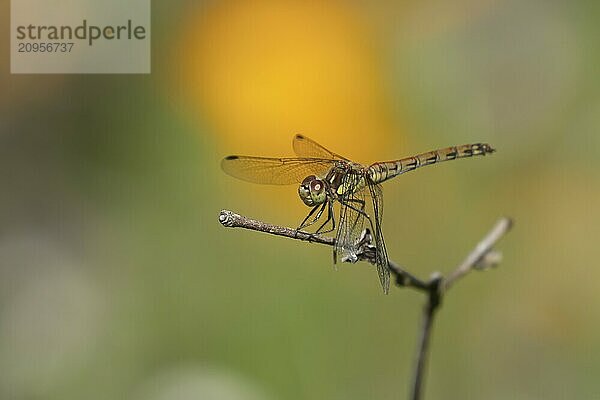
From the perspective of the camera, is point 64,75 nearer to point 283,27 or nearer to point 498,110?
point 283,27

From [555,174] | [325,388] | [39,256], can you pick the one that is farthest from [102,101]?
[555,174]

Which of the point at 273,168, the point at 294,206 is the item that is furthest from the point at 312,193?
the point at 294,206

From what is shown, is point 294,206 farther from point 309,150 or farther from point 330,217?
point 330,217

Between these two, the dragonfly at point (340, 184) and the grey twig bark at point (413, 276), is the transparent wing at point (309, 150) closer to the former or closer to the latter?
the dragonfly at point (340, 184)

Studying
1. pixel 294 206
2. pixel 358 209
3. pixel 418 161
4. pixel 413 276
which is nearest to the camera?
pixel 413 276

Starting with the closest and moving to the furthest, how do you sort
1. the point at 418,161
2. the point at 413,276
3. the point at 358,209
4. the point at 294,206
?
1. the point at 413,276
2. the point at 358,209
3. the point at 418,161
4. the point at 294,206

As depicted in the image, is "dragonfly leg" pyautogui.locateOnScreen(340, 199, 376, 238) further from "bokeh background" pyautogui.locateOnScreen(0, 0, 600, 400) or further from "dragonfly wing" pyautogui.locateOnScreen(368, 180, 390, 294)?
"bokeh background" pyautogui.locateOnScreen(0, 0, 600, 400)
